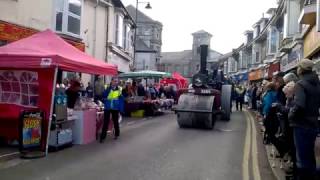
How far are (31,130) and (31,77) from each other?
164cm

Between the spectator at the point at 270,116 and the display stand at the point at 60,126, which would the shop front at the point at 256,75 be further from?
the display stand at the point at 60,126

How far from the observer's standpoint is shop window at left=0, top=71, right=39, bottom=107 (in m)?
12.0

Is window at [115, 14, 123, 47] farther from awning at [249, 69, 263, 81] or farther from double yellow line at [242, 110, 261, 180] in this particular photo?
awning at [249, 69, 263, 81]

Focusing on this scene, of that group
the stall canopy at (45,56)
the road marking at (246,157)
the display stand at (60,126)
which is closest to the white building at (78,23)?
the stall canopy at (45,56)

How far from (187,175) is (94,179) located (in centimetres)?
170

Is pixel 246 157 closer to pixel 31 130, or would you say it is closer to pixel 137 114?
pixel 31 130

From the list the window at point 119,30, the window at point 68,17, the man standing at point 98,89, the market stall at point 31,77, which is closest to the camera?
the market stall at point 31,77

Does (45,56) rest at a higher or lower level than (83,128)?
higher

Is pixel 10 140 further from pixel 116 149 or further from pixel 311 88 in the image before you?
pixel 311 88

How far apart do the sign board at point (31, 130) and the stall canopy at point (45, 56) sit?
1.15m

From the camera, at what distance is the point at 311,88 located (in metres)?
7.25

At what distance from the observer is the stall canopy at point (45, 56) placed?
11266 mm

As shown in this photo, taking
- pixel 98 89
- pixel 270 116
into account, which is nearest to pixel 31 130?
pixel 270 116

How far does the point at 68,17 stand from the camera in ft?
75.1
